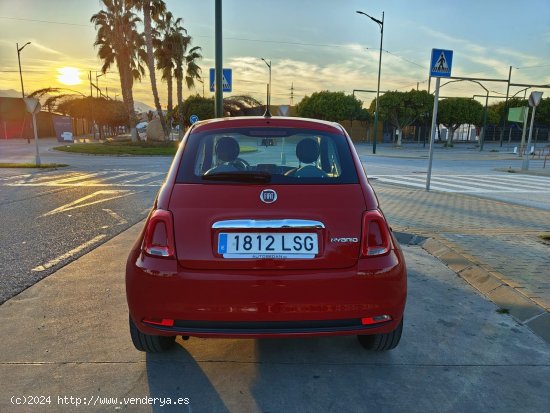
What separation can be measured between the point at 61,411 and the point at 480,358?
2698 mm

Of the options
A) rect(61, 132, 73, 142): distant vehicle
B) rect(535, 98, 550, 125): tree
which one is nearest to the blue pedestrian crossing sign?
rect(61, 132, 73, 142): distant vehicle

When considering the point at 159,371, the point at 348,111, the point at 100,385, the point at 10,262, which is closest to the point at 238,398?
the point at 159,371

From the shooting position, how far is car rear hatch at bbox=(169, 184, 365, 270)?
7.64ft

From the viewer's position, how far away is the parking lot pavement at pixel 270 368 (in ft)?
7.88

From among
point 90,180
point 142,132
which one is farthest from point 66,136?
point 142,132

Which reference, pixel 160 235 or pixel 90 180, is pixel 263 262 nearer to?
pixel 160 235

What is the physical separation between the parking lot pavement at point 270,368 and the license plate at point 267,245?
0.86 metres

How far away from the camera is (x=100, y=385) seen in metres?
2.54

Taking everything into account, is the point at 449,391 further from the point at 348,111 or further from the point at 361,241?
the point at 348,111

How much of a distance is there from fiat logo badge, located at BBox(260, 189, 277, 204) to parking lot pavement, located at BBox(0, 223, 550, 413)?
115 cm

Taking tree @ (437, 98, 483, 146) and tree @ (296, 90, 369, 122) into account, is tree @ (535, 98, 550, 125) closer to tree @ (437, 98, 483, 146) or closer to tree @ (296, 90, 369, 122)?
tree @ (437, 98, 483, 146)

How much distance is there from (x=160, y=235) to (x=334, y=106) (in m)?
57.2

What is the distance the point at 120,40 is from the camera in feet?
107

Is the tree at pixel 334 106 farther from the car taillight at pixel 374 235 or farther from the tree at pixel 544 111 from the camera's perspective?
the car taillight at pixel 374 235
